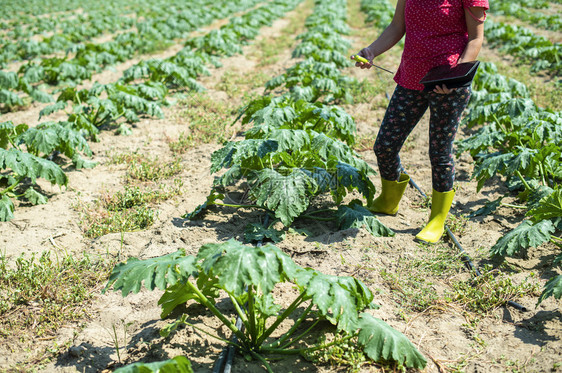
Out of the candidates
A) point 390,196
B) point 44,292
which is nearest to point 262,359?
point 44,292

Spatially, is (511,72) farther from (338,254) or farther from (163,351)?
(163,351)

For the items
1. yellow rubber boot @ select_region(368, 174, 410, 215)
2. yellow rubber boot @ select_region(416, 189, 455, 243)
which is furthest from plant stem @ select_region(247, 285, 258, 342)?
yellow rubber boot @ select_region(368, 174, 410, 215)

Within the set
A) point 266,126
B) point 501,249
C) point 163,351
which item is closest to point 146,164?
point 266,126

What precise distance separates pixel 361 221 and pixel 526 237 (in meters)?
1.14

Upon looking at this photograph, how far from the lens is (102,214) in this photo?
4109 millimetres

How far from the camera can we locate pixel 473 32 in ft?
9.93

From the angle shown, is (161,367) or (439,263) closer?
(161,367)

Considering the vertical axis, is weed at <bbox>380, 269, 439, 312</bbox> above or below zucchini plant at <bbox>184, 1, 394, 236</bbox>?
below

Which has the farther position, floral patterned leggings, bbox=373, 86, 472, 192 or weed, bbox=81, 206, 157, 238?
weed, bbox=81, 206, 157, 238

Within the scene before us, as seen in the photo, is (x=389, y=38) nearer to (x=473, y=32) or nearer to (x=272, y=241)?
(x=473, y=32)

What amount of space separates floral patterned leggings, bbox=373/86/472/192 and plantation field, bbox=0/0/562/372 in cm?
36

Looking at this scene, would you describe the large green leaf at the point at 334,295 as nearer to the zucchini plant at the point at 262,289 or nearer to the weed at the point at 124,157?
the zucchini plant at the point at 262,289

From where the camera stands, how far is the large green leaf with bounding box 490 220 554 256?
10.3 feet

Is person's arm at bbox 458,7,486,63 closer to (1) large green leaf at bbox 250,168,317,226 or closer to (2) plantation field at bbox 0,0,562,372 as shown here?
(2) plantation field at bbox 0,0,562,372
